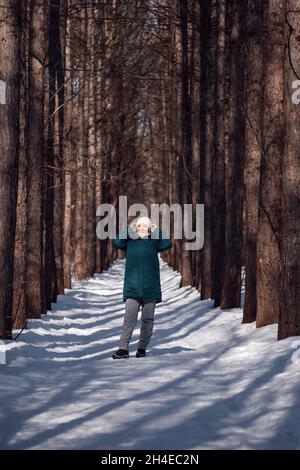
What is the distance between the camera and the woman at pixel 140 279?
10891 millimetres

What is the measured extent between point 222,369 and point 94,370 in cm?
144

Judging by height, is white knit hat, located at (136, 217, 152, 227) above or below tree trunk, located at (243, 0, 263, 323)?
below

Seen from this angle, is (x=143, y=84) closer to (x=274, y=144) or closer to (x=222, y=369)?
→ (x=274, y=144)

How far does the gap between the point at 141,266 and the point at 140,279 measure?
0.16 metres

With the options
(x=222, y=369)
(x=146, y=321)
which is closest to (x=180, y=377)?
(x=222, y=369)

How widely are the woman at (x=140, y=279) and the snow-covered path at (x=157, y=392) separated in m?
0.35

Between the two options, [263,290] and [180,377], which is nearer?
[180,377]

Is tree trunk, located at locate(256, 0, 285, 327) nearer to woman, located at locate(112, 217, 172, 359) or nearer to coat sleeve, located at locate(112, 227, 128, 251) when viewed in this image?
woman, located at locate(112, 217, 172, 359)

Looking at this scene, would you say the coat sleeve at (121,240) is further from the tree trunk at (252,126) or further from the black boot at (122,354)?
the tree trunk at (252,126)

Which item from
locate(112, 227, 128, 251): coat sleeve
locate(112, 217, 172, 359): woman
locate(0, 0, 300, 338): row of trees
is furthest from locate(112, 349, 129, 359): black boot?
locate(0, 0, 300, 338): row of trees

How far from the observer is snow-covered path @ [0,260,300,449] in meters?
6.34

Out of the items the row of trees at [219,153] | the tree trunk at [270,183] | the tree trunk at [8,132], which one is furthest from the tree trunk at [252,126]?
the tree trunk at [8,132]

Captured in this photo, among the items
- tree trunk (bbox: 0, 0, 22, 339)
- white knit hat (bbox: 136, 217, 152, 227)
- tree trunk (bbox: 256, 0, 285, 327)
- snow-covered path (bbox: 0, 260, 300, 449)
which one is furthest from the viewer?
tree trunk (bbox: 256, 0, 285, 327)

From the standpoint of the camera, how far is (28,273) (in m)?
16.2
